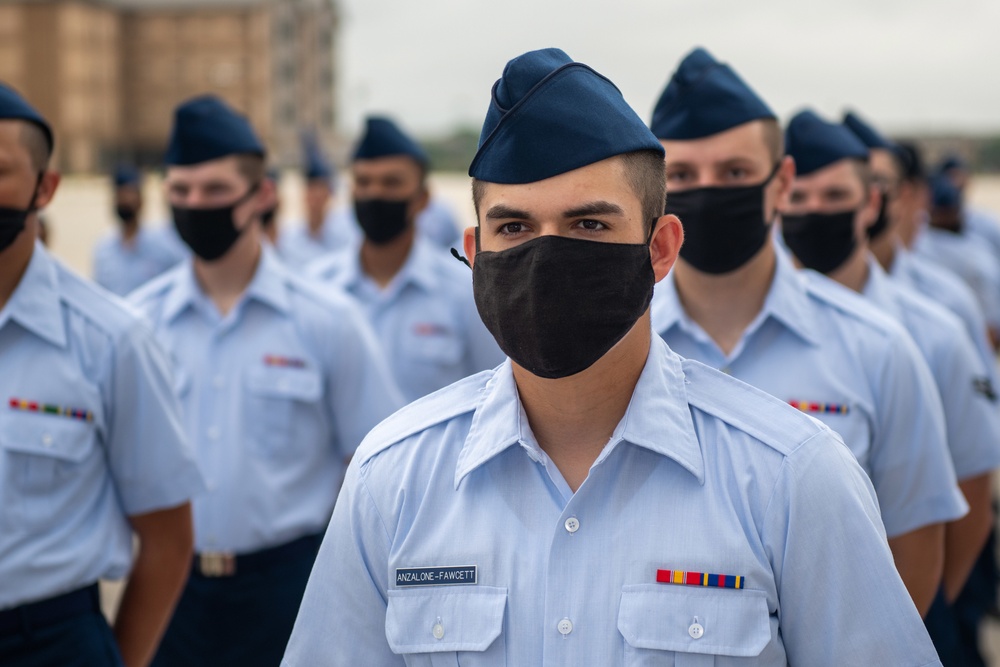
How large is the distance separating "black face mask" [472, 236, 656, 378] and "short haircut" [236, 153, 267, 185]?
8.73 ft

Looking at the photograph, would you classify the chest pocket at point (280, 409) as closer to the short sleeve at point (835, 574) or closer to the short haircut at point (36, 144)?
the short haircut at point (36, 144)

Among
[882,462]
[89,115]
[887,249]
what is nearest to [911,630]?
[882,462]

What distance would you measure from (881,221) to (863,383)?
2.35 meters

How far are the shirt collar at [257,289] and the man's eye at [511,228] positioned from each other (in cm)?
236

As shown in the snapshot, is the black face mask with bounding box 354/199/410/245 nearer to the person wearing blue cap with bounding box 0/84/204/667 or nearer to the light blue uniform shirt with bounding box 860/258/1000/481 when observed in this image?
the person wearing blue cap with bounding box 0/84/204/667

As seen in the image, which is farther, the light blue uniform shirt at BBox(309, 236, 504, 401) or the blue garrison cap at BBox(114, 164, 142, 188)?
the blue garrison cap at BBox(114, 164, 142, 188)

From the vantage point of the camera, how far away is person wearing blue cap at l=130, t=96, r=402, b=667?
388cm

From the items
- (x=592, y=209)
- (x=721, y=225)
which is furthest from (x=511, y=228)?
(x=721, y=225)

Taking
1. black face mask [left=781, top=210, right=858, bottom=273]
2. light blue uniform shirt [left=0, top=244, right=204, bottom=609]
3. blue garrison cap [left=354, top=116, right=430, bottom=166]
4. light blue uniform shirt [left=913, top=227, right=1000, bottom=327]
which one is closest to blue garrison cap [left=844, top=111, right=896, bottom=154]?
black face mask [left=781, top=210, right=858, bottom=273]

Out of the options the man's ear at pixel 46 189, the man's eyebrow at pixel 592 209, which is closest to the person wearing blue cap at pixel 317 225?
the man's ear at pixel 46 189

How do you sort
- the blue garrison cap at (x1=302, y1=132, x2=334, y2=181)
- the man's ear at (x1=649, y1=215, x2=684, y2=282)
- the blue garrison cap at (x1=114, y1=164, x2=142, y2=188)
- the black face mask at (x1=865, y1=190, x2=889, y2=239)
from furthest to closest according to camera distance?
the blue garrison cap at (x1=302, y1=132, x2=334, y2=181)
the blue garrison cap at (x1=114, y1=164, x2=142, y2=188)
the black face mask at (x1=865, y1=190, x2=889, y2=239)
the man's ear at (x1=649, y1=215, x2=684, y2=282)

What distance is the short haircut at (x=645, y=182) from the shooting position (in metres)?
1.90

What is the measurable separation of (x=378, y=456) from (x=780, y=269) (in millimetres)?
1632

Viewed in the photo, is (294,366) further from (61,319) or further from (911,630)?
(911,630)
